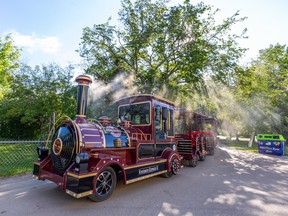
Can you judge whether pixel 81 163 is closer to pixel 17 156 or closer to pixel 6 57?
pixel 17 156

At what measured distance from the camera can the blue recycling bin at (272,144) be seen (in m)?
12.4

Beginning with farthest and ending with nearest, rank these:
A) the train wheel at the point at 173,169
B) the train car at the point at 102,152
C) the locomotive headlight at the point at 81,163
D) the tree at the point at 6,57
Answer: the tree at the point at 6,57
the train wheel at the point at 173,169
the train car at the point at 102,152
the locomotive headlight at the point at 81,163

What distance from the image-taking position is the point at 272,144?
506 inches

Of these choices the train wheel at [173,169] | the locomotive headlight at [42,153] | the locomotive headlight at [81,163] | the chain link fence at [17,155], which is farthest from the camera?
the chain link fence at [17,155]

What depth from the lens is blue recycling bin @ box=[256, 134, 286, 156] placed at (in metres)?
12.4

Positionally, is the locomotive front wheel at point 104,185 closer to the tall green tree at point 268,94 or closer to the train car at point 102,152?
the train car at point 102,152

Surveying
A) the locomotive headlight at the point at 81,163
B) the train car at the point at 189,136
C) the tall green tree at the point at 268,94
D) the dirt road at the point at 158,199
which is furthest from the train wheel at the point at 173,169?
the tall green tree at the point at 268,94

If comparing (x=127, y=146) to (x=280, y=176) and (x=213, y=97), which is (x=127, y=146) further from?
(x=213, y=97)

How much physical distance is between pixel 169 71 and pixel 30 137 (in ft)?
52.1

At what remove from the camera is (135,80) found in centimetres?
1162

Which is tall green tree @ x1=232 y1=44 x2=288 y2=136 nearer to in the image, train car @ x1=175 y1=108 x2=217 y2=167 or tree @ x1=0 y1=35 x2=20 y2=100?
train car @ x1=175 y1=108 x2=217 y2=167

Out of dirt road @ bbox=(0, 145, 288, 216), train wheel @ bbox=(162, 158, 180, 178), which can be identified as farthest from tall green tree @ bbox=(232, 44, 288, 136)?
dirt road @ bbox=(0, 145, 288, 216)

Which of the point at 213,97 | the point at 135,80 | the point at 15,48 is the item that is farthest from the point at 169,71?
the point at 15,48

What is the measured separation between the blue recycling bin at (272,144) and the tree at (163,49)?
18.8ft
